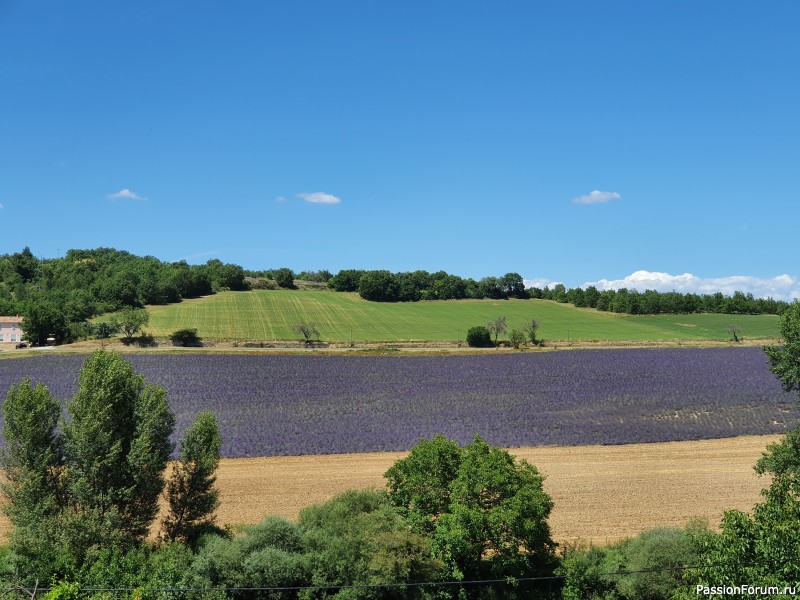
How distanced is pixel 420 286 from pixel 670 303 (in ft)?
240

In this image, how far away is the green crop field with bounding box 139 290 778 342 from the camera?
375ft

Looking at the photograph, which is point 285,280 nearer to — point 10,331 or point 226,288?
point 226,288

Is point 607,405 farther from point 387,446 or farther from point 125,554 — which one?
point 125,554

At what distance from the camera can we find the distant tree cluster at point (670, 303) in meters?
161

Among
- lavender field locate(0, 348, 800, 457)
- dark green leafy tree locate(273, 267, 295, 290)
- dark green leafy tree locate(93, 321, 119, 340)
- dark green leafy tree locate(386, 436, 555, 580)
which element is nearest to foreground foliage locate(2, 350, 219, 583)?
dark green leafy tree locate(386, 436, 555, 580)

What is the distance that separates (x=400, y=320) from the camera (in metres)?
135

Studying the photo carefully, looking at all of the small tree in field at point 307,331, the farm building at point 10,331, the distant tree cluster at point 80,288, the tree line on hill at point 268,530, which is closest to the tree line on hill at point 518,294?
the distant tree cluster at point 80,288

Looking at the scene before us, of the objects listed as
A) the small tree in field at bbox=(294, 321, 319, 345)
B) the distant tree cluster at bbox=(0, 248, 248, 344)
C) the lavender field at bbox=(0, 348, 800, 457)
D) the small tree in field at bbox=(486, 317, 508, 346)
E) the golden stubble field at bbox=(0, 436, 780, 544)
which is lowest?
the golden stubble field at bbox=(0, 436, 780, 544)

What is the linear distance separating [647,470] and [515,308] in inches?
4877

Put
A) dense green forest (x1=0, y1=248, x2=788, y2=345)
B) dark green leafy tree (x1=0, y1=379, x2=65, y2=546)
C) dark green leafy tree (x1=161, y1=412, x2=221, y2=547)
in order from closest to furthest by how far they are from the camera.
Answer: dark green leafy tree (x1=0, y1=379, x2=65, y2=546)
dark green leafy tree (x1=161, y1=412, x2=221, y2=547)
dense green forest (x1=0, y1=248, x2=788, y2=345)

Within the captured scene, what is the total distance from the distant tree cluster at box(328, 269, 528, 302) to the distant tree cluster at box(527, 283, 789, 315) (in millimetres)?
20615

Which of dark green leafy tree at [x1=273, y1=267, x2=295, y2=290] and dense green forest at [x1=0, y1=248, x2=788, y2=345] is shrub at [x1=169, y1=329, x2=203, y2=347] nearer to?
dense green forest at [x1=0, y1=248, x2=788, y2=345]

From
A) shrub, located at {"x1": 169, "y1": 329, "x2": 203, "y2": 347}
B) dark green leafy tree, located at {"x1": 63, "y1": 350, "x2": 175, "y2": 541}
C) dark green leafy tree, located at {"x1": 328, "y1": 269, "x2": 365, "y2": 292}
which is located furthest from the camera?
dark green leafy tree, located at {"x1": 328, "y1": 269, "x2": 365, "y2": 292}

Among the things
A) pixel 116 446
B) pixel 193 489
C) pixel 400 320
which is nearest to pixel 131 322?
pixel 400 320
